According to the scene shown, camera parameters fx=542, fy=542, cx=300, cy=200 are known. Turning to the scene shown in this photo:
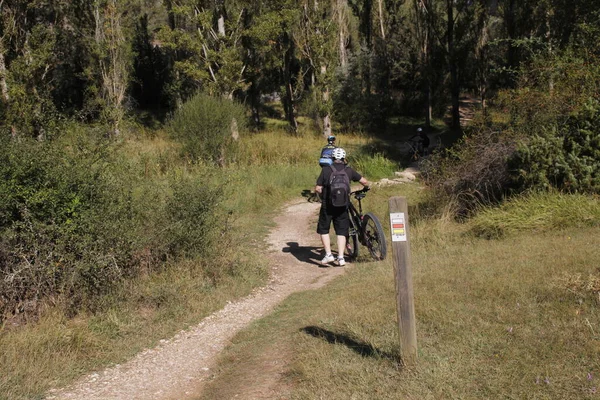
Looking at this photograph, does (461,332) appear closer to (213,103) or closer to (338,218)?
(338,218)

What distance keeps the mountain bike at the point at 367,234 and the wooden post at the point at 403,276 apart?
4221 mm

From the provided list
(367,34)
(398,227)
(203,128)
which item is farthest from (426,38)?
(398,227)

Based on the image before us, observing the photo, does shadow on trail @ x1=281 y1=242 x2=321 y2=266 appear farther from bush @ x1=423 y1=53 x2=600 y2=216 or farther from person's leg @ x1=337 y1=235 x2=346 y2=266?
bush @ x1=423 y1=53 x2=600 y2=216

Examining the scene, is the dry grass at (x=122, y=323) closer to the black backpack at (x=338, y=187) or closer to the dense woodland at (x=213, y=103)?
the dense woodland at (x=213, y=103)

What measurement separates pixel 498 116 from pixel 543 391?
9237 millimetres

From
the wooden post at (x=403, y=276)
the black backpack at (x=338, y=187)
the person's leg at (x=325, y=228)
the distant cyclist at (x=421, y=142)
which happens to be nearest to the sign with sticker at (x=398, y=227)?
the wooden post at (x=403, y=276)

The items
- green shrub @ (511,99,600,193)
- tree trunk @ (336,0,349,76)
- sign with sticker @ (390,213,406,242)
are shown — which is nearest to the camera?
sign with sticker @ (390,213,406,242)

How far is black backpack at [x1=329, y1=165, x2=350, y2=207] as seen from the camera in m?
8.41

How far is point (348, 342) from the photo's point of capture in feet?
16.7

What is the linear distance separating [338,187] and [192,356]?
368 centimetres

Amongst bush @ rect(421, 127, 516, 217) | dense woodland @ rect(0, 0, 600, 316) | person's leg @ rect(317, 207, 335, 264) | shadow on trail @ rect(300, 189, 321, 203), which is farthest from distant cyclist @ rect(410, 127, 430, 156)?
person's leg @ rect(317, 207, 335, 264)

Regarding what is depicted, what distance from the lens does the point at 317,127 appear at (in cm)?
3075

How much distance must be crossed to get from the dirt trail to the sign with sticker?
5.57 feet

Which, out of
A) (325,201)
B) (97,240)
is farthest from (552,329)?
(97,240)
